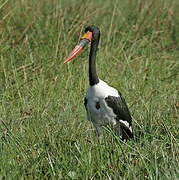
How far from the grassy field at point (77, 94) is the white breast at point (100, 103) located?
12cm

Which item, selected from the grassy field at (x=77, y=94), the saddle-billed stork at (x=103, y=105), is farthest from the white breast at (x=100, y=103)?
the grassy field at (x=77, y=94)

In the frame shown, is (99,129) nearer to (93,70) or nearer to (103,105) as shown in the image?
(103,105)

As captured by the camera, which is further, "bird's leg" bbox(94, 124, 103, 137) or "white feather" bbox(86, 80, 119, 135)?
"bird's leg" bbox(94, 124, 103, 137)

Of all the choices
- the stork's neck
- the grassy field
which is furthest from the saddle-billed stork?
the grassy field

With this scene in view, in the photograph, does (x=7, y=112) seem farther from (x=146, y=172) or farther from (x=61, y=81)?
(x=146, y=172)

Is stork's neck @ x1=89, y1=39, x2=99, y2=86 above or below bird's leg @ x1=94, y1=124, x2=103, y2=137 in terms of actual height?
above

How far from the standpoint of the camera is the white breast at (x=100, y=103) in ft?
10.7

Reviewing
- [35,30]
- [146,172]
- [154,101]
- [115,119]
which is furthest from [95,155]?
[35,30]

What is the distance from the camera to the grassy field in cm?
244

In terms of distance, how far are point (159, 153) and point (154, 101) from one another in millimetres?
1385

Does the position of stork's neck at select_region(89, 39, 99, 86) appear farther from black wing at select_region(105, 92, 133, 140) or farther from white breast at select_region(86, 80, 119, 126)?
black wing at select_region(105, 92, 133, 140)

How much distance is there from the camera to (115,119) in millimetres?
3396

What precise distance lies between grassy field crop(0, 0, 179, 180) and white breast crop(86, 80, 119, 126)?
0.39 feet

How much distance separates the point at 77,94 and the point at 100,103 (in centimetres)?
82
